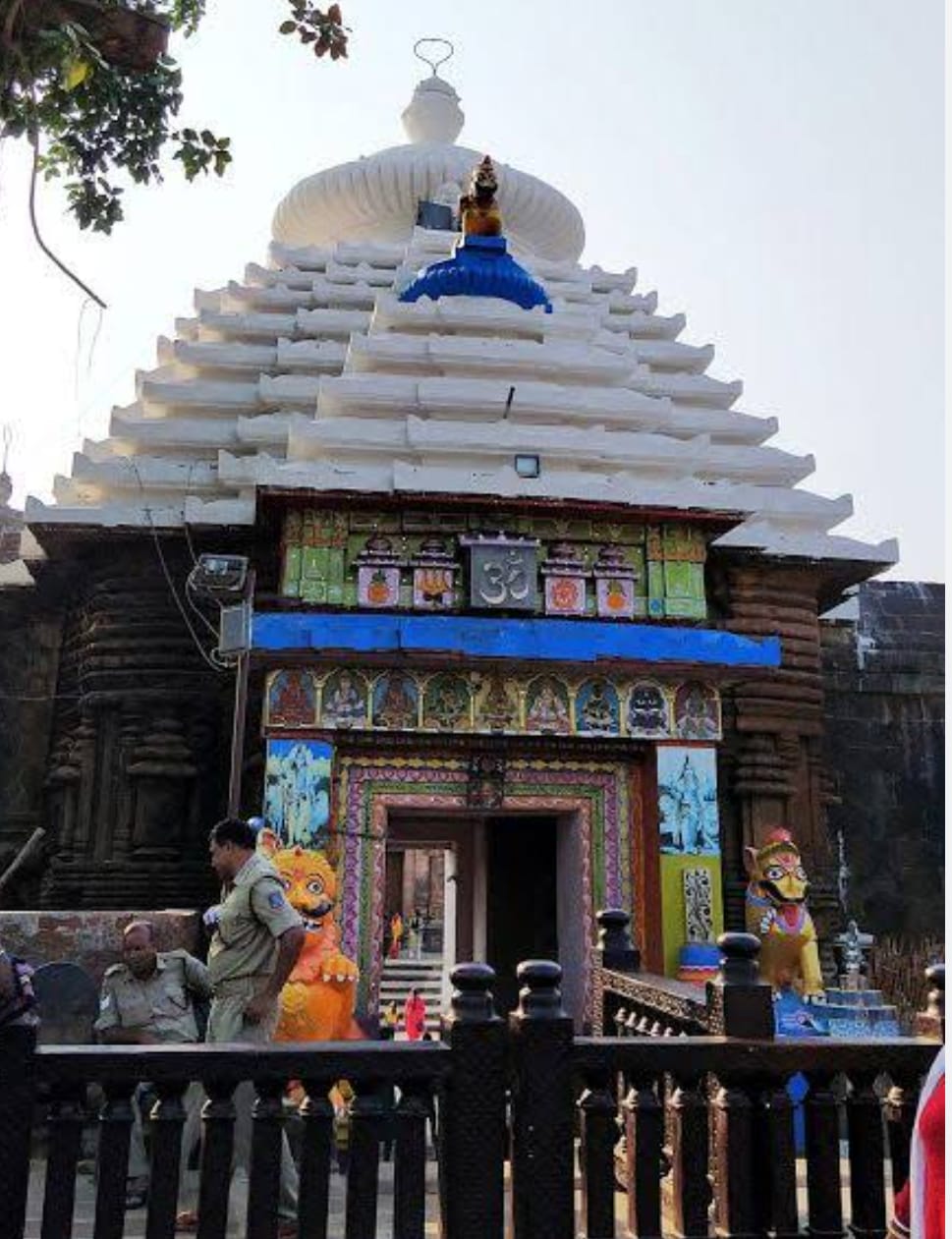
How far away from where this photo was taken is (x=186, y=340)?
53.1ft

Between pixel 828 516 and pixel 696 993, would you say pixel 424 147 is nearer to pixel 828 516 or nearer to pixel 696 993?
pixel 828 516

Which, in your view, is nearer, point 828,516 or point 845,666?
point 828,516

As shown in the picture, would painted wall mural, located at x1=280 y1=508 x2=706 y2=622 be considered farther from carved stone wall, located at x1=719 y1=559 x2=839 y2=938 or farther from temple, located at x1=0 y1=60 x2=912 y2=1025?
carved stone wall, located at x1=719 y1=559 x2=839 y2=938

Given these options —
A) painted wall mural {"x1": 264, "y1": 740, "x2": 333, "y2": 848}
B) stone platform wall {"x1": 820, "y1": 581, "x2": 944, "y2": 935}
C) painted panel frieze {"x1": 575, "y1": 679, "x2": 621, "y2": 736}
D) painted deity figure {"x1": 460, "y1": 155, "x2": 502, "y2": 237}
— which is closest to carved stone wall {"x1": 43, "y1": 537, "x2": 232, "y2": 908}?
painted wall mural {"x1": 264, "y1": 740, "x2": 333, "y2": 848}

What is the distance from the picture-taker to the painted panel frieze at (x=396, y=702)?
388 inches

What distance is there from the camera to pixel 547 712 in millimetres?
10102

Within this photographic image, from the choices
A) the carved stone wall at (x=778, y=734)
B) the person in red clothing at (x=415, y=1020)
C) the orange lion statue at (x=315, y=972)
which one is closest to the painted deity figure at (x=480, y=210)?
the carved stone wall at (x=778, y=734)

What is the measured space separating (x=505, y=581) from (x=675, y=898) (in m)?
3.10

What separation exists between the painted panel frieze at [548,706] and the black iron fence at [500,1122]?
646cm

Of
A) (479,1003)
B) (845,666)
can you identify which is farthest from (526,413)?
(479,1003)

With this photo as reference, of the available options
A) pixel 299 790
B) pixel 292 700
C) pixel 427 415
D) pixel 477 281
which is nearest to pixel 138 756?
pixel 292 700

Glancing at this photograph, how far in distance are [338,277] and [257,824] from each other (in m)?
10.8

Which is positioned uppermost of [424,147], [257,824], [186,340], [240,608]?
[424,147]

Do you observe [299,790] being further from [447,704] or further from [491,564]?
[491,564]
